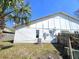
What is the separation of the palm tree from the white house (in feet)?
11.8

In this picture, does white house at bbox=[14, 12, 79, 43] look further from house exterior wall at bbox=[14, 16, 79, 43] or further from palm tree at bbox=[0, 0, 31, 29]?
palm tree at bbox=[0, 0, 31, 29]

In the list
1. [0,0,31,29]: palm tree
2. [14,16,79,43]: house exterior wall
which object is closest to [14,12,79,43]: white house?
[14,16,79,43]: house exterior wall

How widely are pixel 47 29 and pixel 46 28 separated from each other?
233 millimetres

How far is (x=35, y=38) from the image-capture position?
2216 centimetres

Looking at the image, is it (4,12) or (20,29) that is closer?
(4,12)

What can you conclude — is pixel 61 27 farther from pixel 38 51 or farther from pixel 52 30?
pixel 38 51

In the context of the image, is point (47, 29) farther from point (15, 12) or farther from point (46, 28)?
point (15, 12)

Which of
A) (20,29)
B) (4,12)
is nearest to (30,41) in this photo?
(20,29)

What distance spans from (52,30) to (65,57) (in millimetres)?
7836

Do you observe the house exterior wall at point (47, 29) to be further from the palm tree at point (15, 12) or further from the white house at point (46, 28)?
the palm tree at point (15, 12)

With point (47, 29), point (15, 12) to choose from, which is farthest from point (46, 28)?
point (15, 12)

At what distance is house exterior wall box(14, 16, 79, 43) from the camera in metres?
22.3

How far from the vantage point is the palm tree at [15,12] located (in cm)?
1452

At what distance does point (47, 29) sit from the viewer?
2283 cm
